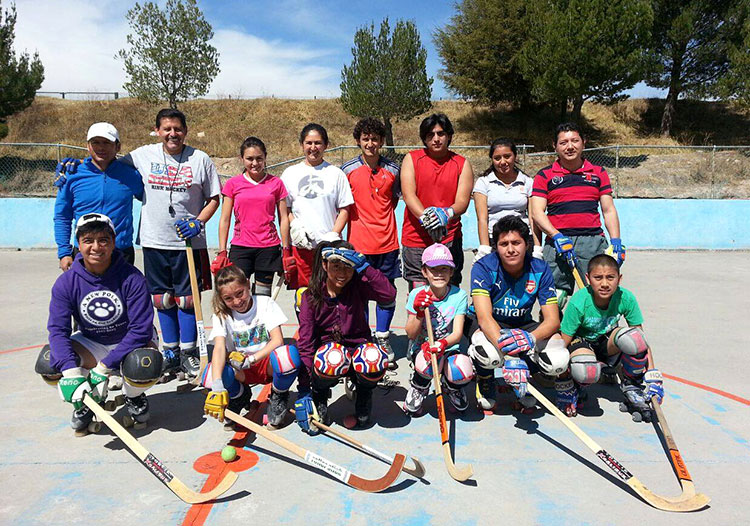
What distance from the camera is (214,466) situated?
2.82 meters

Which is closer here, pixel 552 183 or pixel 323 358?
pixel 323 358

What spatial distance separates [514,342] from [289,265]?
1.94 metres

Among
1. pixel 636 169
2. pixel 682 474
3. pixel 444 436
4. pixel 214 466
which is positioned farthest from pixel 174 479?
pixel 636 169

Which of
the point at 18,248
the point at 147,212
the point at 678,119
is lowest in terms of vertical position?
the point at 18,248

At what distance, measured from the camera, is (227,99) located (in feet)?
111

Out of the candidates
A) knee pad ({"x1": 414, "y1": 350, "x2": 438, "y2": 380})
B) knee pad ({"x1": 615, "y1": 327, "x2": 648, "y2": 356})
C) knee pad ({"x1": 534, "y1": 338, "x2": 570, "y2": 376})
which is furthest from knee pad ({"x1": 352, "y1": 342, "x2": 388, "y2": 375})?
knee pad ({"x1": 615, "y1": 327, "x2": 648, "y2": 356})

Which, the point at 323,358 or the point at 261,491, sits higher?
the point at 323,358

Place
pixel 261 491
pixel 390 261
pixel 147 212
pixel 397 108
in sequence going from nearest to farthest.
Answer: pixel 261 491 < pixel 147 212 < pixel 390 261 < pixel 397 108

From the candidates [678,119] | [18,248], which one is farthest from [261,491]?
[678,119]

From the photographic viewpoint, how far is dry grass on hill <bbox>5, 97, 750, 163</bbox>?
27.5 meters

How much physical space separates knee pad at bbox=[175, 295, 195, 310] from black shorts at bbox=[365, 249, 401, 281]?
139 cm

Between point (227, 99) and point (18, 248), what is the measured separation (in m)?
24.8

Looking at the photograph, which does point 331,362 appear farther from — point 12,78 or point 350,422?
point 12,78

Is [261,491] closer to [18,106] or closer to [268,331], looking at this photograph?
[268,331]
